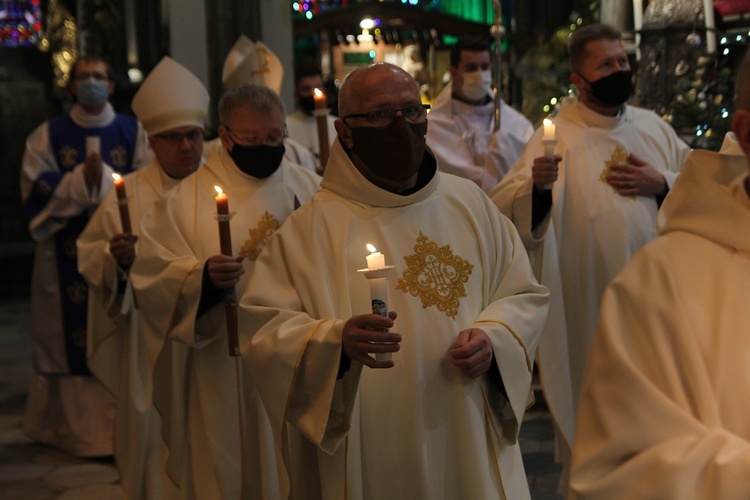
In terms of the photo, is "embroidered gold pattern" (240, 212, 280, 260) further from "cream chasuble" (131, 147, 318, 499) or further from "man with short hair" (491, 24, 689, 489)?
"man with short hair" (491, 24, 689, 489)

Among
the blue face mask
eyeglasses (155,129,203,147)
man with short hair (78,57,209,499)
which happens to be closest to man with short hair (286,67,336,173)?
the blue face mask

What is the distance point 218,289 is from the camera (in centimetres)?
446

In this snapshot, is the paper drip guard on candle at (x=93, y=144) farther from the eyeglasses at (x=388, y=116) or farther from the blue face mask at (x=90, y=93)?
the eyeglasses at (x=388, y=116)

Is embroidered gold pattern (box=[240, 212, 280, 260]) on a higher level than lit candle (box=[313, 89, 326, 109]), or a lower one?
lower

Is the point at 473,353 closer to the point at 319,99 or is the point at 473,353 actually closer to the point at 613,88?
the point at 319,99

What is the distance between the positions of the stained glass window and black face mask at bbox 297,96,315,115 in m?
7.96

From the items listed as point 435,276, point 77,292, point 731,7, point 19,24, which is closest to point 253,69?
point 77,292

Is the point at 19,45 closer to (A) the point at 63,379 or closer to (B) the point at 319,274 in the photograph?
(A) the point at 63,379

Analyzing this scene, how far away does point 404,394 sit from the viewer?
340 centimetres

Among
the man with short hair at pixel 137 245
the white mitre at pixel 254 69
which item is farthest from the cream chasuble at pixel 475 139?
the man with short hair at pixel 137 245

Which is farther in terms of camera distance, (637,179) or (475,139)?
(475,139)

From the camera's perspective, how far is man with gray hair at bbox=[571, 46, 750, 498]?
203 centimetres

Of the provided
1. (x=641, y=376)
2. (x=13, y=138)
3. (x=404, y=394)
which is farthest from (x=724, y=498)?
(x=13, y=138)

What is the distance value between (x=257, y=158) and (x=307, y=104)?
12.3ft
